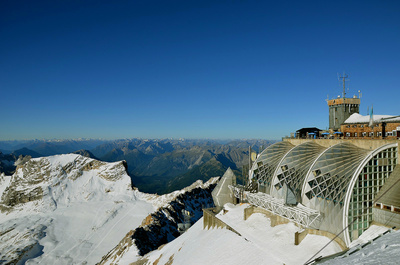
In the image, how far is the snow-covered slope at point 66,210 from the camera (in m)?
108

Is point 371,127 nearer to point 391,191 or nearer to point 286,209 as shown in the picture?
point 391,191

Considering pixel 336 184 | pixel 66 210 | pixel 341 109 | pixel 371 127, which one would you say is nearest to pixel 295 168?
pixel 336 184

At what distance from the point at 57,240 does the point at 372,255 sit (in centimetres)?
14200

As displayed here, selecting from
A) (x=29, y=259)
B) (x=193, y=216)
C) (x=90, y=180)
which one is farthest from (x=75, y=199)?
(x=193, y=216)

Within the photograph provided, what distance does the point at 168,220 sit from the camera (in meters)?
109

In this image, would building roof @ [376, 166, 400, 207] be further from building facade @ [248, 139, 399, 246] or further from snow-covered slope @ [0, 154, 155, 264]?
snow-covered slope @ [0, 154, 155, 264]

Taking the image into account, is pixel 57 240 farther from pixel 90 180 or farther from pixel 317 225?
pixel 317 225

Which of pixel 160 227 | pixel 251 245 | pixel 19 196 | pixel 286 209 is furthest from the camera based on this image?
pixel 19 196

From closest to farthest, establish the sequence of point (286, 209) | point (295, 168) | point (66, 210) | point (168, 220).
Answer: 1. point (286, 209)
2. point (295, 168)
3. point (168, 220)
4. point (66, 210)

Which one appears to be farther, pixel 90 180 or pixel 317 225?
pixel 90 180

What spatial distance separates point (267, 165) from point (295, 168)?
801cm

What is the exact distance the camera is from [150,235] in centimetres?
8819

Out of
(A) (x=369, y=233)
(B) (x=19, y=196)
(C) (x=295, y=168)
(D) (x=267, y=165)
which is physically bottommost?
(B) (x=19, y=196)

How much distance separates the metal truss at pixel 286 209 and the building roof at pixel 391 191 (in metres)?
7.28
